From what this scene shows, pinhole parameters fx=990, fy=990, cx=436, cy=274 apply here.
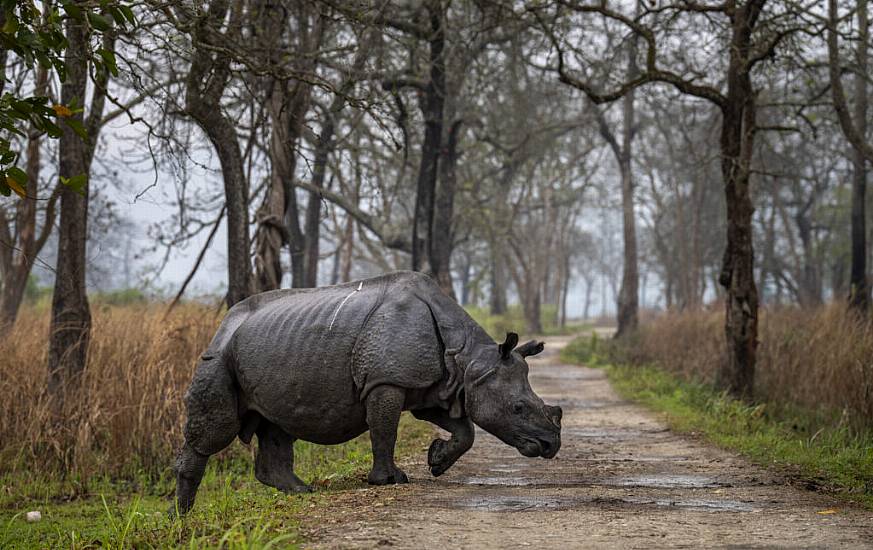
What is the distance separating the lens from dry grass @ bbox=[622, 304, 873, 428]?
10.2 metres

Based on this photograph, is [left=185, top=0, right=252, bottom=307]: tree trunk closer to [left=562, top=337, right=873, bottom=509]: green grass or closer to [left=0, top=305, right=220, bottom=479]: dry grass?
[left=0, top=305, right=220, bottom=479]: dry grass

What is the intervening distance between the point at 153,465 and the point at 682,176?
3182cm

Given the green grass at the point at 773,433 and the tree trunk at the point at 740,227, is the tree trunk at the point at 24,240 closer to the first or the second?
the green grass at the point at 773,433

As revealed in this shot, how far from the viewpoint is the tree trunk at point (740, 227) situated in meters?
11.9

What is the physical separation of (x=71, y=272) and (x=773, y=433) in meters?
7.10

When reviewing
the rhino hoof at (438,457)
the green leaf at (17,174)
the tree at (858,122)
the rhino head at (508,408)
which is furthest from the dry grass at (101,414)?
the tree at (858,122)

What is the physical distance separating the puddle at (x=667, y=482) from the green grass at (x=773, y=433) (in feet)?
2.32

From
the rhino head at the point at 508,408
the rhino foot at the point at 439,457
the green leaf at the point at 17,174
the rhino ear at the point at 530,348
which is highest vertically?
the green leaf at the point at 17,174

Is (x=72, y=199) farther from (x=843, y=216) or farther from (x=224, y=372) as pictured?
(x=843, y=216)

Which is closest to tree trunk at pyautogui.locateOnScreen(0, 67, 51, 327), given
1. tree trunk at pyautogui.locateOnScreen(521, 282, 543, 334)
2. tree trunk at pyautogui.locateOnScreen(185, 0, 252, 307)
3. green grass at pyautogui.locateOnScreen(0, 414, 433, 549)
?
tree trunk at pyautogui.locateOnScreen(185, 0, 252, 307)

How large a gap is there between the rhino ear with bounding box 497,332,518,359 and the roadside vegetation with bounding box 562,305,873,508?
245 centimetres

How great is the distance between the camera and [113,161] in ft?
46.6

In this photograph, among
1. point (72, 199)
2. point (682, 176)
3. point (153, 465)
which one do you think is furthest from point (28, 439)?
point (682, 176)

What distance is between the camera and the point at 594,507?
5.57 metres
